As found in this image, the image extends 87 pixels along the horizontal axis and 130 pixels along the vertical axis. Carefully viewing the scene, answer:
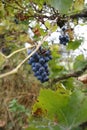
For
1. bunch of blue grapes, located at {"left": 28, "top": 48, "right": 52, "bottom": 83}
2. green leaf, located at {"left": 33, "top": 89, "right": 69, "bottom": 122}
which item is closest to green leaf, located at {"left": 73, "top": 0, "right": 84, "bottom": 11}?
bunch of blue grapes, located at {"left": 28, "top": 48, "right": 52, "bottom": 83}

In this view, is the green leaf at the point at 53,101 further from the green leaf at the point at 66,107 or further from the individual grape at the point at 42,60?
the individual grape at the point at 42,60

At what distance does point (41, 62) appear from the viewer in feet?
3.61

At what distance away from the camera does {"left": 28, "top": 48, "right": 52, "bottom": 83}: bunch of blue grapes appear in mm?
1088

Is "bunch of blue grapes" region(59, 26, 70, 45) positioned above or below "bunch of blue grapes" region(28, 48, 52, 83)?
above

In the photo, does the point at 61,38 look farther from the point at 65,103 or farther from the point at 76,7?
the point at 65,103

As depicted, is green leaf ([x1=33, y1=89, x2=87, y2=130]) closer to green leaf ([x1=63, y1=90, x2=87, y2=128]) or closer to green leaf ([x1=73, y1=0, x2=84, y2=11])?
green leaf ([x1=63, y1=90, x2=87, y2=128])

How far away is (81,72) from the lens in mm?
991

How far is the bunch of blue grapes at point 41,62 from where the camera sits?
1088 mm

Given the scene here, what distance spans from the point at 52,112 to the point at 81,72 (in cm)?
54

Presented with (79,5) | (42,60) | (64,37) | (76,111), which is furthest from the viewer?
(64,37)

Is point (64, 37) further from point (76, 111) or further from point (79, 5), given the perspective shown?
point (76, 111)

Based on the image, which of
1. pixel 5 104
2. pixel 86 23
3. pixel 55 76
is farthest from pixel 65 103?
pixel 5 104

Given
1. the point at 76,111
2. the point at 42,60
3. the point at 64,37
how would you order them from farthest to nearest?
the point at 64,37 < the point at 42,60 < the point at 76,111

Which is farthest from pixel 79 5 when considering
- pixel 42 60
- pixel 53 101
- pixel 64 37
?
pixel 53 101
